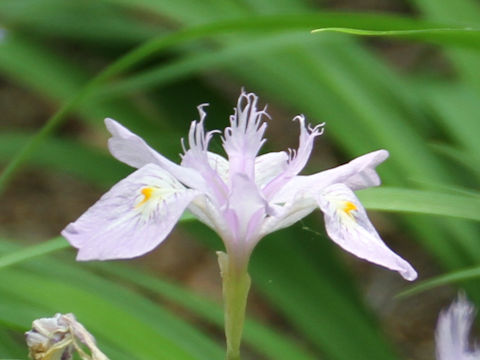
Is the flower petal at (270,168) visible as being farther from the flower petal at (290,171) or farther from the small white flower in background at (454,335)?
the small white flower in background at (454,335)

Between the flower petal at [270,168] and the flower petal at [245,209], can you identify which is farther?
the flower petal at [270,168]

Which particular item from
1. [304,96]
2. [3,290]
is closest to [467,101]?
[304,96]

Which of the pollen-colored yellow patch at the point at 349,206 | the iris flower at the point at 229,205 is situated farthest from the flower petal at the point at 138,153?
the pollen-colored yellow patch at the point at 349,206

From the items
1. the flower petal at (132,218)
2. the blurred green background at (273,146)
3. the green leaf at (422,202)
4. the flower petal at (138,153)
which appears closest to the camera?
the flower petal at (132,218)

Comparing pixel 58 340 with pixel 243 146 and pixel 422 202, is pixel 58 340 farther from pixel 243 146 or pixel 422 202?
pixel 422 202

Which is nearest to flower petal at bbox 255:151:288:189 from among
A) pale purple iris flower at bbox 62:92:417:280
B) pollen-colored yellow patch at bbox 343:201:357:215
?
pale purple iris flower at bbox 62:92:417:280

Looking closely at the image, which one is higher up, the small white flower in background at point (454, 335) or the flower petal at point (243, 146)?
the flower petal at point (243, 146)

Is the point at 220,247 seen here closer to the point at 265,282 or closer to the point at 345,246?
the point at 265,282

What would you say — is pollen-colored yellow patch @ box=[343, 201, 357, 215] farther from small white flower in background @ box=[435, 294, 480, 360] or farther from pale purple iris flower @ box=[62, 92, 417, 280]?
small white flower in background @ box=[435, 294, 480, 360]

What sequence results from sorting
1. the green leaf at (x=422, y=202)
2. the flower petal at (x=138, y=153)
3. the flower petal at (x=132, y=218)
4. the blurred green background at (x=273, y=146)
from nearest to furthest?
the flower petal at (x=132, y=218), the flower petal at (x=138, y=153), the green leaf at (x=422, y=202), the blurred green background at (x=273, y=146)
